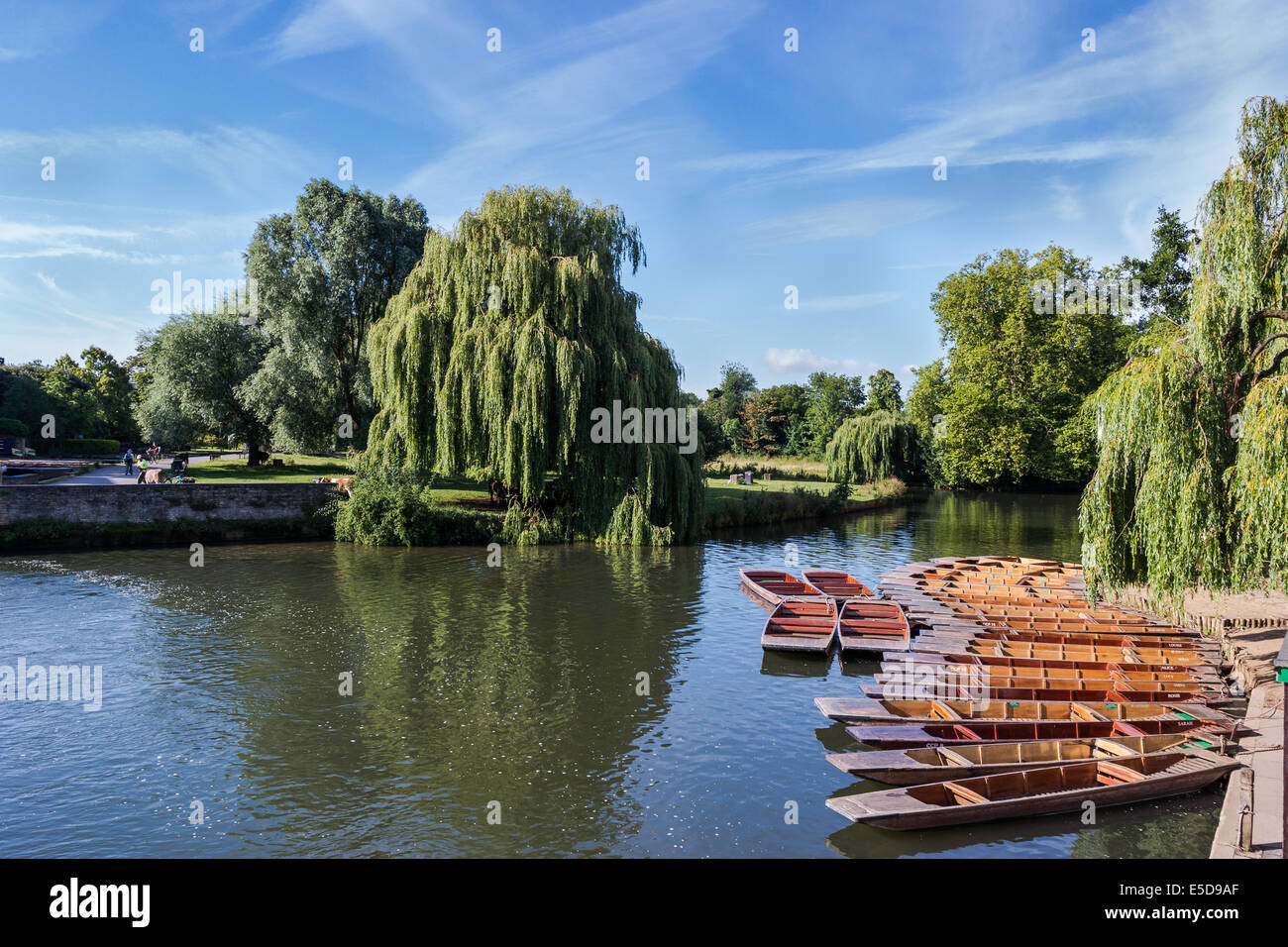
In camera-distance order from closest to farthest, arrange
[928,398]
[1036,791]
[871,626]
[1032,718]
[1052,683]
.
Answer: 1. [1036,791]
2. [1032,718]
3. [1052,683]
4. [871,626]
5. [928,398]

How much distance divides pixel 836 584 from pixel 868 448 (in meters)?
33.7

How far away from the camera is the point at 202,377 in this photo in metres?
38.7

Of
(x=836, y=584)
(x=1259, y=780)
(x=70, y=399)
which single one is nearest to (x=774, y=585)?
(x=836, y=584)

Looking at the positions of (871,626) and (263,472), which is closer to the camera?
(871,626)

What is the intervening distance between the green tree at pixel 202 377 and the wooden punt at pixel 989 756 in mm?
35193

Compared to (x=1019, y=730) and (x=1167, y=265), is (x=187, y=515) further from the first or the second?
(x=1167, y=265)

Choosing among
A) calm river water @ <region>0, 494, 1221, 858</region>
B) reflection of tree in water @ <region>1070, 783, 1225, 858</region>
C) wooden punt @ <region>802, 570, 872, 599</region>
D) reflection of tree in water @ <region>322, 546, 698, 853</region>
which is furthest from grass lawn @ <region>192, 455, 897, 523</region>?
reflection of tree in water @ <region>1070, 783, 1225, 858</region>

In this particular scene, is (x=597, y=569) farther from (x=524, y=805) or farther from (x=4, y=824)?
(x=4, y=824)

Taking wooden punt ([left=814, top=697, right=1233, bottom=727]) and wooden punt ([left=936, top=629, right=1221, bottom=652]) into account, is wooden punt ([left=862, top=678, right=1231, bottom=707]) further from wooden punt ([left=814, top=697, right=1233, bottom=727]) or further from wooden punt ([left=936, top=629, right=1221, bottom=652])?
wooden punt ([left=936, top=629, right=1221, bottom=652])

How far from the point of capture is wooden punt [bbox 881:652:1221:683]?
42.2ft

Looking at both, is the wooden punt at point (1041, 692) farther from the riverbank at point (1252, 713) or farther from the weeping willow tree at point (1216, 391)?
the weeping willow tree at point (1216, 391)

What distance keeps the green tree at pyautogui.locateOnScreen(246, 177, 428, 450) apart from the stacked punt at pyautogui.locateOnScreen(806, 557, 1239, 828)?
29427 millimetres

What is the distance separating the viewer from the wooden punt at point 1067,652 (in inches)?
544
